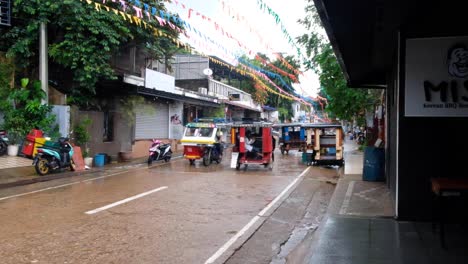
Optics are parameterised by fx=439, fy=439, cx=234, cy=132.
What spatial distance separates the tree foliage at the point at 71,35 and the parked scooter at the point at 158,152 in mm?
3820

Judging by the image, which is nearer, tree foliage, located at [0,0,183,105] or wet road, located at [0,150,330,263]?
wet road, located at [0,150,330,263]

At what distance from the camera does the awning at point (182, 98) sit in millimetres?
21953

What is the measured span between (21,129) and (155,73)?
9136 millimetres

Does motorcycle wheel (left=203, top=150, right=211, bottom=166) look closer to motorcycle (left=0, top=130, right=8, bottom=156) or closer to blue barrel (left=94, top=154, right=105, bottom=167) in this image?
blue barrel (left=94, top=154, right=105, bottom=167)

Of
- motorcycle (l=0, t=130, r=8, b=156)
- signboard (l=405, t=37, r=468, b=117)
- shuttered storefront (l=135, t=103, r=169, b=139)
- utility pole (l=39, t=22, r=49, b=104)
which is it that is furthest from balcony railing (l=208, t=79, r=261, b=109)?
signboard (l=405, t=37, r=468, b=117)

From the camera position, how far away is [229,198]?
34.7 feet

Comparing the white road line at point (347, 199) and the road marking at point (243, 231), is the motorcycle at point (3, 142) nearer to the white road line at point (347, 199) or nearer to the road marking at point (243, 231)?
the road marking at point (243, 231)

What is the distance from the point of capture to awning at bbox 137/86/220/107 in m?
22.0

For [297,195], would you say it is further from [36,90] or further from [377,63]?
[36,90]

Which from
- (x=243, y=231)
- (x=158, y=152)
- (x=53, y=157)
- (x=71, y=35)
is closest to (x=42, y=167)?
(x=53, y=157)

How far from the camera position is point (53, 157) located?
14.6 meters

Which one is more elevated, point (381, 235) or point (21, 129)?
point (21, 129)

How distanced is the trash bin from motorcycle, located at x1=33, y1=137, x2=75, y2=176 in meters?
9.88

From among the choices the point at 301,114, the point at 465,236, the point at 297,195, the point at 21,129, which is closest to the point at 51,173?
the point at 21,129
